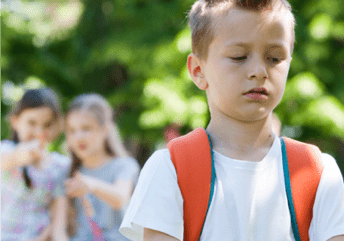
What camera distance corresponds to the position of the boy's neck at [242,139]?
141cm

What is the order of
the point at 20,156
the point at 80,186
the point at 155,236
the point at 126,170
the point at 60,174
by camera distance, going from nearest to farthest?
the point at 155,236 → the point at 80,186 → the point at 20,156 → the point at 126,170 → the point at 60,174

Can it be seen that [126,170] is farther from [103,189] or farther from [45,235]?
[45,235]

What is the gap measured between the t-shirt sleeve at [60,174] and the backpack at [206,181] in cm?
240

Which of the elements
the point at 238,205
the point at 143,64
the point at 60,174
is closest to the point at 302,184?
the point at 238,205

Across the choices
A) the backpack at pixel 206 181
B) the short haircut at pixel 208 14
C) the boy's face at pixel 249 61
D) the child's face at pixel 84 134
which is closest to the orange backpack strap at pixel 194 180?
the backpack at pixel 206 181

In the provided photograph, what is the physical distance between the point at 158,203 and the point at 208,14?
65 cm

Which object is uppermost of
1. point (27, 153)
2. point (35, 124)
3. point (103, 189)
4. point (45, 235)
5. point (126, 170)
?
point (35, 124)

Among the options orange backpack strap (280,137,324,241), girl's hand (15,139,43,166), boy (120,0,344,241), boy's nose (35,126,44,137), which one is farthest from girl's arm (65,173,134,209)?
orange backpack strap (280,137,324,241)

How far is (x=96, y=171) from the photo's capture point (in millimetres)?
3537

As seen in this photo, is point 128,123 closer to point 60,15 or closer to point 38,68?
point 38,68

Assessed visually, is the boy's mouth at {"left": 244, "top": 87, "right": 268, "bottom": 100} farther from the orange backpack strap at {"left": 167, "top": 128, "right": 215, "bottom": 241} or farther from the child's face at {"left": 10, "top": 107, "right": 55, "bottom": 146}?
the child's face at {"left": 10, "top": 107, "right": 55, "bottom": 146}

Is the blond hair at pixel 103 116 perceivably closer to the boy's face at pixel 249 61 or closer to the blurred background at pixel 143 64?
the blurred background at pixel 143 64

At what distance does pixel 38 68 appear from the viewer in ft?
31.9

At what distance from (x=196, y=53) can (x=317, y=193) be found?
0.62 meters
